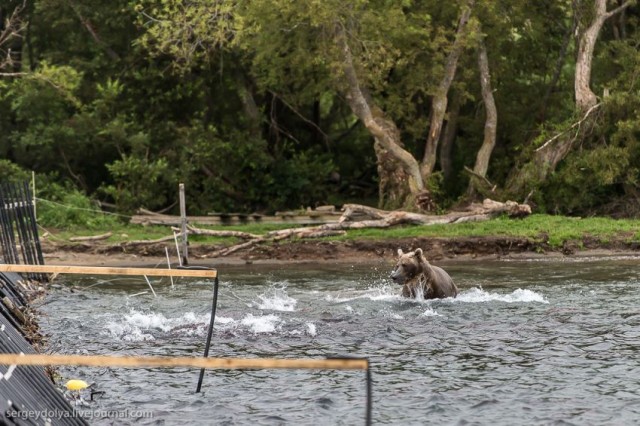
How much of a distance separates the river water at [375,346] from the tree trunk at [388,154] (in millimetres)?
8476

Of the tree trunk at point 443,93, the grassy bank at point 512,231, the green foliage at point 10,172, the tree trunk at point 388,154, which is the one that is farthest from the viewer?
the green foliage at point 10,172

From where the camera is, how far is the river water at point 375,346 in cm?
1100

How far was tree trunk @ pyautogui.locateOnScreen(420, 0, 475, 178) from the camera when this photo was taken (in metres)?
30.0

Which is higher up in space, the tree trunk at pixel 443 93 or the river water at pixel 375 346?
the tree trunk at pixel 443 93

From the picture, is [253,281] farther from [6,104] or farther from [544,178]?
[6,104]

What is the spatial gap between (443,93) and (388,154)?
2535mm

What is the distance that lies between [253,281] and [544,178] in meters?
11.6

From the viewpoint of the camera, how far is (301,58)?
2955 centimetres

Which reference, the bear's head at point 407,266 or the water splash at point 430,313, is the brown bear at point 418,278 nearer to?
the bear's head at point 407,266

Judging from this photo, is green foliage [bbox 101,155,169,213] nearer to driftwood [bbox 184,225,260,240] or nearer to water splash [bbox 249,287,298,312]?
driftwood [bbox 184,225,260,240]

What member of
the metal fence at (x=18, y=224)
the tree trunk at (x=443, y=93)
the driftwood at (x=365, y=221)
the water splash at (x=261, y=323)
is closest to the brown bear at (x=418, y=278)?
the water splash at (x=261, y=323)

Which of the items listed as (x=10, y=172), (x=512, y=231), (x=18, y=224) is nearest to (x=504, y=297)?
(x=512, y=231)

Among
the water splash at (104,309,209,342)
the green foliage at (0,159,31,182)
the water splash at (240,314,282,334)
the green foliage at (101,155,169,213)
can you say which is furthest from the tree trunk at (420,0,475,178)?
the water splash at (104,309,209,342)

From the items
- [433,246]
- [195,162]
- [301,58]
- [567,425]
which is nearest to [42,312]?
[567,425]
